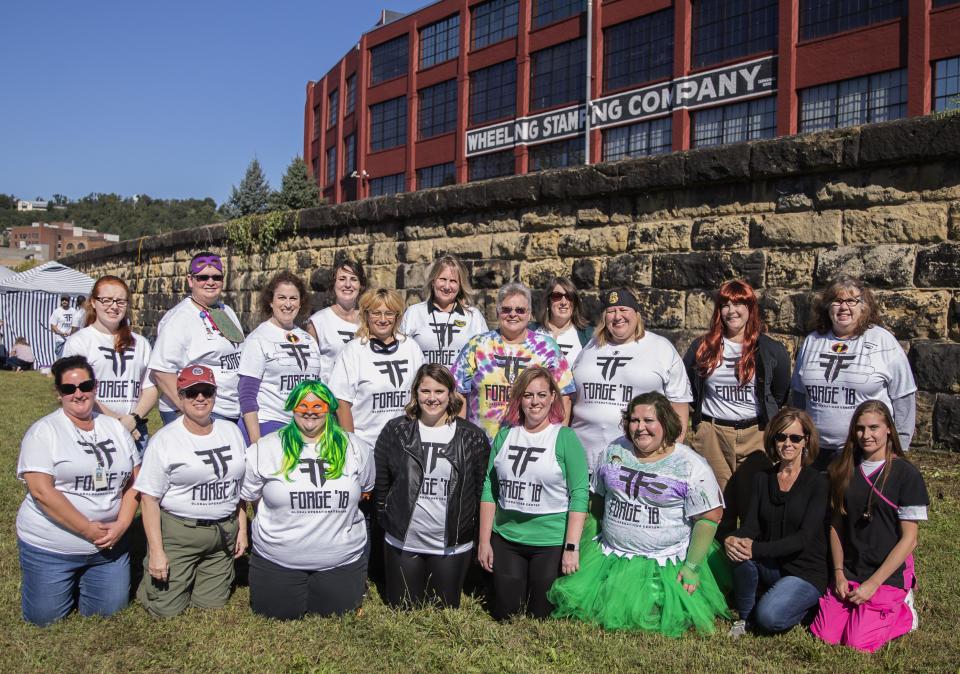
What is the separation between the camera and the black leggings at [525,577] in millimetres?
4391

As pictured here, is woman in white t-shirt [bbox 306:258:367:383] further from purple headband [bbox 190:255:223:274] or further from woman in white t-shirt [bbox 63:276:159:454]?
woman in white t-shirt [bbox 63:276:159:454]

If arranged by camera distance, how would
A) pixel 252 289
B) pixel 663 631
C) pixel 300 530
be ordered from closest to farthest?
pixel 663 631, pixel 300 530, pixel 252 289

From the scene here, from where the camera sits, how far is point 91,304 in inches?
215

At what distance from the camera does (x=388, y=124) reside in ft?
134

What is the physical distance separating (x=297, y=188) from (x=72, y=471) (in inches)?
1625

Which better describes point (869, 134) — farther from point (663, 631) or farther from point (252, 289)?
point (252, 289)

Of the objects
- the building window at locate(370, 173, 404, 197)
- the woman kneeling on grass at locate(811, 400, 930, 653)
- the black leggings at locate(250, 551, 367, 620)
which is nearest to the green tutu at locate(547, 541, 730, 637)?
the woman kneeling on grass at locate(811, 400, 930, 653)

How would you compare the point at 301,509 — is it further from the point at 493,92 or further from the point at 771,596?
the point at 493,92

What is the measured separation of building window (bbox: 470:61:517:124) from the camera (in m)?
33.4

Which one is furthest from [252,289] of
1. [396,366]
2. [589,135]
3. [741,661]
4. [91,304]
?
[589,135]

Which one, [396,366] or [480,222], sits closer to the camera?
[396,366]

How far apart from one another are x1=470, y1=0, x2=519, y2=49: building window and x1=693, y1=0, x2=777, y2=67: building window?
9872 millimetres

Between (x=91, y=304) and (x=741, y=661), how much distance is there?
15.5 ft

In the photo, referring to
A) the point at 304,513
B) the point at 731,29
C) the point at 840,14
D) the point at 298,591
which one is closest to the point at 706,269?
the point at 304,513
